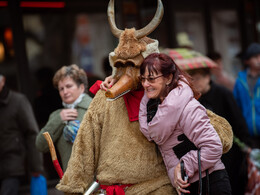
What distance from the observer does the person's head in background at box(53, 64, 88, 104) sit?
4.59 metres

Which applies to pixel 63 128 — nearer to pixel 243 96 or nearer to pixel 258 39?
pixel 243 96

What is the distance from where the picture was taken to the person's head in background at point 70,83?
4586mm

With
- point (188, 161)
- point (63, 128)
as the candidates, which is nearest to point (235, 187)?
point (63, 128)

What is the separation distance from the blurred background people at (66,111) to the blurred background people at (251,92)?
2.81 meters

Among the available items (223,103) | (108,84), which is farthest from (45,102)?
(108,84)

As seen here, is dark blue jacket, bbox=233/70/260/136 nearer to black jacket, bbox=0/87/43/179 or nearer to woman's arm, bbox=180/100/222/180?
black jacket, bbox=0/87/43/179

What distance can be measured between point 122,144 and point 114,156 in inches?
4.0

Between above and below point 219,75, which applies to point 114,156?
above

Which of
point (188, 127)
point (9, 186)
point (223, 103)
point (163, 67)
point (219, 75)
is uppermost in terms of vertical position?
point (163, 67)

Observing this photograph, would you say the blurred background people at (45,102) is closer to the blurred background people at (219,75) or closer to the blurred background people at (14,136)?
the blurred background people at (14,136)

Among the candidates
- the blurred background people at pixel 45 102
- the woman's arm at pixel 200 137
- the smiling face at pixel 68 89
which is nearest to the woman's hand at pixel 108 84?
the woman's arm at pixel 200 137

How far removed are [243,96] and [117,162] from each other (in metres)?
3.61

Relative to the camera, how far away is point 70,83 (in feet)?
15.1

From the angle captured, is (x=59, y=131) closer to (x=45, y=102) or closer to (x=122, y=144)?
(x=122, y=144)
